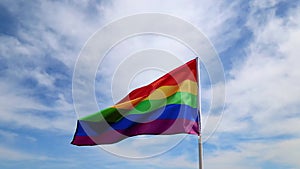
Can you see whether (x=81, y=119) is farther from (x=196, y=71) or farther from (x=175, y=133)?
(x=196, y=71)

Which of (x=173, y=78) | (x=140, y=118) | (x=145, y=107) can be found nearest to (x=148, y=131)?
(x=140, y=118)

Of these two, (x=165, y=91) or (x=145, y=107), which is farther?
(x=165, y=91)

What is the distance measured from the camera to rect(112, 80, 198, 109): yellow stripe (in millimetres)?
20562

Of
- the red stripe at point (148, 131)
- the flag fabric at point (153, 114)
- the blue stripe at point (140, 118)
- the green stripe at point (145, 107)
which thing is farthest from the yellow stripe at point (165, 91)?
the red stripe at point (148, 131)

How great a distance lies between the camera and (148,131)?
1952cm

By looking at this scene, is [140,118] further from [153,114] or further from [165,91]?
[165,91]

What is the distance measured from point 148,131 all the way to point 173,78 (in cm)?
342

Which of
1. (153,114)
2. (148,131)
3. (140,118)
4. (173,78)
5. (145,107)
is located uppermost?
(173,78)

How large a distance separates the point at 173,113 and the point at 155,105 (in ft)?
3.69

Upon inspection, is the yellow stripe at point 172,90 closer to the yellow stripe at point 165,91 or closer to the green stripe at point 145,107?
the yellow stripe at point 165,91

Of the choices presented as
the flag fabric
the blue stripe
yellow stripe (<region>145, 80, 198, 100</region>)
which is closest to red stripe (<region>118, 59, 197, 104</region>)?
the flag fabric

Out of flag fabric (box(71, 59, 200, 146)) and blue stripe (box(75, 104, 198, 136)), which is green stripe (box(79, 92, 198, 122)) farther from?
blue stripe (box(75, 104, 198, 136))

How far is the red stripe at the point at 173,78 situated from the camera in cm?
2088

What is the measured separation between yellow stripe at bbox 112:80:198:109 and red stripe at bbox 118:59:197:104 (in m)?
0.21
